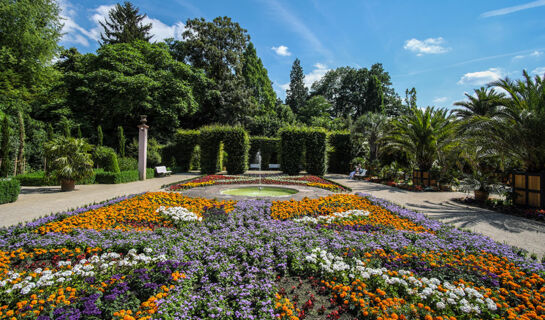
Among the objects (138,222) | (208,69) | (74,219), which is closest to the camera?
(74,219)

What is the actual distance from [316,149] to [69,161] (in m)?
12.7

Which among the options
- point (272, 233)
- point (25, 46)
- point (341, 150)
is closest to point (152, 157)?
point (25, 46)

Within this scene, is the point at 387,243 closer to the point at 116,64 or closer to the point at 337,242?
the point at 337,242

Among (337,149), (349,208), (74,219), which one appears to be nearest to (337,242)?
(349,208)

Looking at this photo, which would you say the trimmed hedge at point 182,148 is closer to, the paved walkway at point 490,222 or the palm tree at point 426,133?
the palm tree at point 426,133

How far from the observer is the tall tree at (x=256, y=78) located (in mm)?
36469

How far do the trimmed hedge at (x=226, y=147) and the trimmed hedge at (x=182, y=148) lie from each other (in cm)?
471

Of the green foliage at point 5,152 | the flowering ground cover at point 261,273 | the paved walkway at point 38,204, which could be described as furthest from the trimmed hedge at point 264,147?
the flowering ground cover at point 261,273

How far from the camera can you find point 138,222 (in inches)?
219

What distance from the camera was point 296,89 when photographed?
162ft

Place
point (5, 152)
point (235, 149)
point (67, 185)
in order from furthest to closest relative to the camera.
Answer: point (235, 149)
point (5, 152)
point (67, 185)

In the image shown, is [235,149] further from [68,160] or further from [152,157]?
[68,160]

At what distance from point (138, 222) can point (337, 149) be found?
17.9 meters

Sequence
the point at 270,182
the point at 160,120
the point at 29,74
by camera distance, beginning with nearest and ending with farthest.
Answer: the point at 270,182 → the point at 29,74 → the point at 160,120
